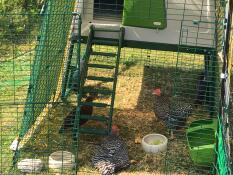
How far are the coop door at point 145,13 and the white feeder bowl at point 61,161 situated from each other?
2118 millimetres

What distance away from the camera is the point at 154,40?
7.09 m

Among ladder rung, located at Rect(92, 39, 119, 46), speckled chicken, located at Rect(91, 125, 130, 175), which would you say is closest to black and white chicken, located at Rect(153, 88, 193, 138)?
speckled chicken, located at Rect(91, 125, 130, 175)

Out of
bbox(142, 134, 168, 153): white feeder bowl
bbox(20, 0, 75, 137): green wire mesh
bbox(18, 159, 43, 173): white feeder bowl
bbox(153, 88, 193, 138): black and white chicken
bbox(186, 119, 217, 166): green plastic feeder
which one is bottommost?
bbox(18, 159, 43, 173): white feeder bowl

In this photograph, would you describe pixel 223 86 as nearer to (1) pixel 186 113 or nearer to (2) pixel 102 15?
(1) pixel 186 113

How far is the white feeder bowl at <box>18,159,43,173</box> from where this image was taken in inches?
228

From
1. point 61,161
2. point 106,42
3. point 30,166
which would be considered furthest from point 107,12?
point 30,166

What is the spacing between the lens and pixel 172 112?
6.74 m

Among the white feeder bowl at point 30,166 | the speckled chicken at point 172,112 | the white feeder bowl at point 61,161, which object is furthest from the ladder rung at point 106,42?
the white feeder bowl at point 30,166

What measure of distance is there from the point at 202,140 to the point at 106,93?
1.37m

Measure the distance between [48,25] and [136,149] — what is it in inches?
75.9

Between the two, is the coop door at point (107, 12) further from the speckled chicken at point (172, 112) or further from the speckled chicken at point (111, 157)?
the speckled chicken at point (111, 157)

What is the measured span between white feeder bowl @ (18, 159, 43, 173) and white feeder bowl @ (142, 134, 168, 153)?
1.38 meters

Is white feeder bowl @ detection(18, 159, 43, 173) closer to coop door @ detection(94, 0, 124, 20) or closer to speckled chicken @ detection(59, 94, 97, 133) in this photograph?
speckled chicken @ detection(59, 94, 97, 133)

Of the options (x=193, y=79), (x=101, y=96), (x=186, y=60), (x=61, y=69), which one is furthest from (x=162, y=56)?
(x=61, y=69)
